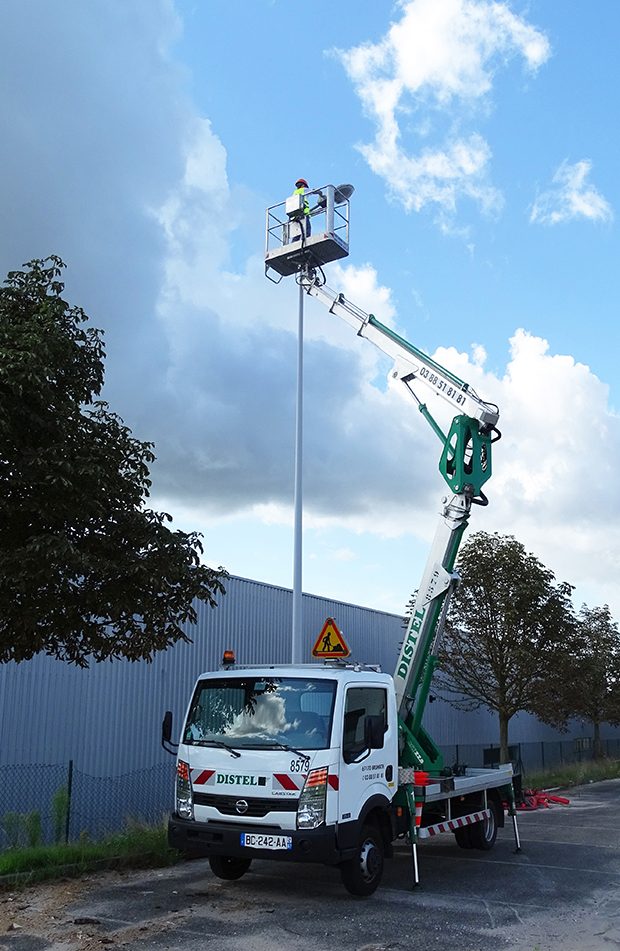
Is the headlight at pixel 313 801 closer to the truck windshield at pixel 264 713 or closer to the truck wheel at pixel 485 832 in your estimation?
the truck windshield at pixel 264 713

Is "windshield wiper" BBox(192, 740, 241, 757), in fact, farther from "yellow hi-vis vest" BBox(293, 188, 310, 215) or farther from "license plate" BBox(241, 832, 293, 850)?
"yellow hi-vis vest" BBox(293, 188, 310, 215)

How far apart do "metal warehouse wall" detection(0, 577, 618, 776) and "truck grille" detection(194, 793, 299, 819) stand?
21.4 ft

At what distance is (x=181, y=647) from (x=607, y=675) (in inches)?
969

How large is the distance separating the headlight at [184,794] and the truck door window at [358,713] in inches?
67.6

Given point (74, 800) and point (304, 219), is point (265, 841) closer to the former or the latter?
point (74, 800)

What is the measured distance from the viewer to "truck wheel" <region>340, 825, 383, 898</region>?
871 centimetres

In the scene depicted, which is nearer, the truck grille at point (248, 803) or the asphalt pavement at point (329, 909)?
the asphalt pavement at point (329, 909)

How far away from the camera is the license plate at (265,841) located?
8.25m

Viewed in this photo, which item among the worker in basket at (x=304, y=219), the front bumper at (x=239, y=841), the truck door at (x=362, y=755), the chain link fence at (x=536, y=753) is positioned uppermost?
the worker in basket at (x=304, y=219)

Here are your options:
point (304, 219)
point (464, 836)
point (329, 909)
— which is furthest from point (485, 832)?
point (304, 219)

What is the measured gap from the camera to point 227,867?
9.83 m

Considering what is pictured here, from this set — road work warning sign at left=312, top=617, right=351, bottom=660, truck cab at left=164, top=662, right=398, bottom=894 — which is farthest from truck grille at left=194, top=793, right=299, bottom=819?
road work warning sign at left=312, top=617, right=351, bottom=660

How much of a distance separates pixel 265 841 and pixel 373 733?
157 centimetres

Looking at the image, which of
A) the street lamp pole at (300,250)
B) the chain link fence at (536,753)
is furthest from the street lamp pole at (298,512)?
the chain link fence at (536,753)
